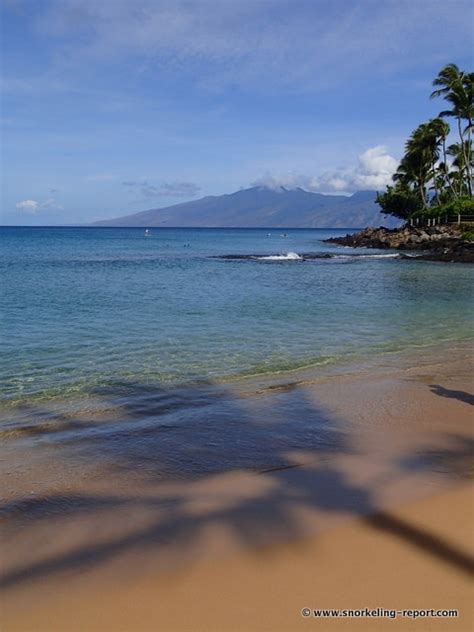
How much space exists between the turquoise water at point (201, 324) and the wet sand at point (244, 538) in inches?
134

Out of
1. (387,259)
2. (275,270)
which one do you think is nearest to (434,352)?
(275,270)

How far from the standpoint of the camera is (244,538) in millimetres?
3906

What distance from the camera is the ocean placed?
291 inches

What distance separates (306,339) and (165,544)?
8983mm

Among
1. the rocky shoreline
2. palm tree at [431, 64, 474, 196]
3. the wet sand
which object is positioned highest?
palm tree at [431, 64, 474, 196]

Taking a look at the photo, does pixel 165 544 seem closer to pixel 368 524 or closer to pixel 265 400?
pixel 368 524

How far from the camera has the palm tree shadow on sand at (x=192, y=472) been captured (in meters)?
3.92

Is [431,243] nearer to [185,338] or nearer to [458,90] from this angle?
[458,90]

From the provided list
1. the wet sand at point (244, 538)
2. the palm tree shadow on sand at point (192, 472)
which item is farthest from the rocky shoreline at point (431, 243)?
the wet sand at point (244, 538)

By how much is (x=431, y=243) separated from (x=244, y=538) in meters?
48.6

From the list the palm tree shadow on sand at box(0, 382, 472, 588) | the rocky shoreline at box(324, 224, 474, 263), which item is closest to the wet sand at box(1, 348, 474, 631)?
the palm tree shadow on sand at box(0, 382, 472, 588)

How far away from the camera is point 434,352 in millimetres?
11250

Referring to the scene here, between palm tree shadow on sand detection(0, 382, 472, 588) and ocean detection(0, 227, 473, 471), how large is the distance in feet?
0.22

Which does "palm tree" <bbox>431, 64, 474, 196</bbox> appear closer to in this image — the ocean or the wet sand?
the ocean
